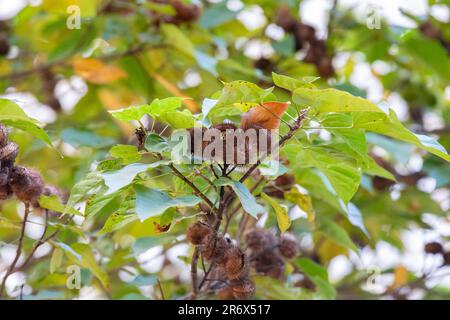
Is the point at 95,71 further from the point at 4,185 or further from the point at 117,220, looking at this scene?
the point at 117,220

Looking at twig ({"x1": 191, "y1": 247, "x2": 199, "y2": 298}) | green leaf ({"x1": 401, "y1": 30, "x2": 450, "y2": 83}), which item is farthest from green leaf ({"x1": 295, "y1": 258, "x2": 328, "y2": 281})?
green leaf ({"x1": 401, "y1": 30, "x2": 450, "y2": 83})

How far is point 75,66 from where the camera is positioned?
193cm

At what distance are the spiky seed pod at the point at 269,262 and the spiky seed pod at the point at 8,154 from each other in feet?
1.69

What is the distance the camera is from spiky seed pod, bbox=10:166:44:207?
42.2 inches

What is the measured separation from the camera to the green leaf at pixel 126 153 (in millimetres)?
969

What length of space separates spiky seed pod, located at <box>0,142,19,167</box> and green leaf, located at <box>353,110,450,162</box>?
50 cm

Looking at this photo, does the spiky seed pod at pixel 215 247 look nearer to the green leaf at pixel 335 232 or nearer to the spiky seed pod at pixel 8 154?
the spiky seed pod at pixel 8 154

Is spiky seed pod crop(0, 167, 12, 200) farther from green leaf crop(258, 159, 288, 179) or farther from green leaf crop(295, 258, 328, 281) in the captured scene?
green leaf crop(295, 258, 328, 281)

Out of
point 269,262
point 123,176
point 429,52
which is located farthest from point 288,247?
point 429,52

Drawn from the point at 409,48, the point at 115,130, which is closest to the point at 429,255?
the point at 409,48

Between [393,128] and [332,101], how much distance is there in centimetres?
10

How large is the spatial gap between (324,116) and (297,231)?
67cm

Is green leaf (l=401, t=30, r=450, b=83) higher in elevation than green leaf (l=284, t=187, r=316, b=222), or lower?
lower
